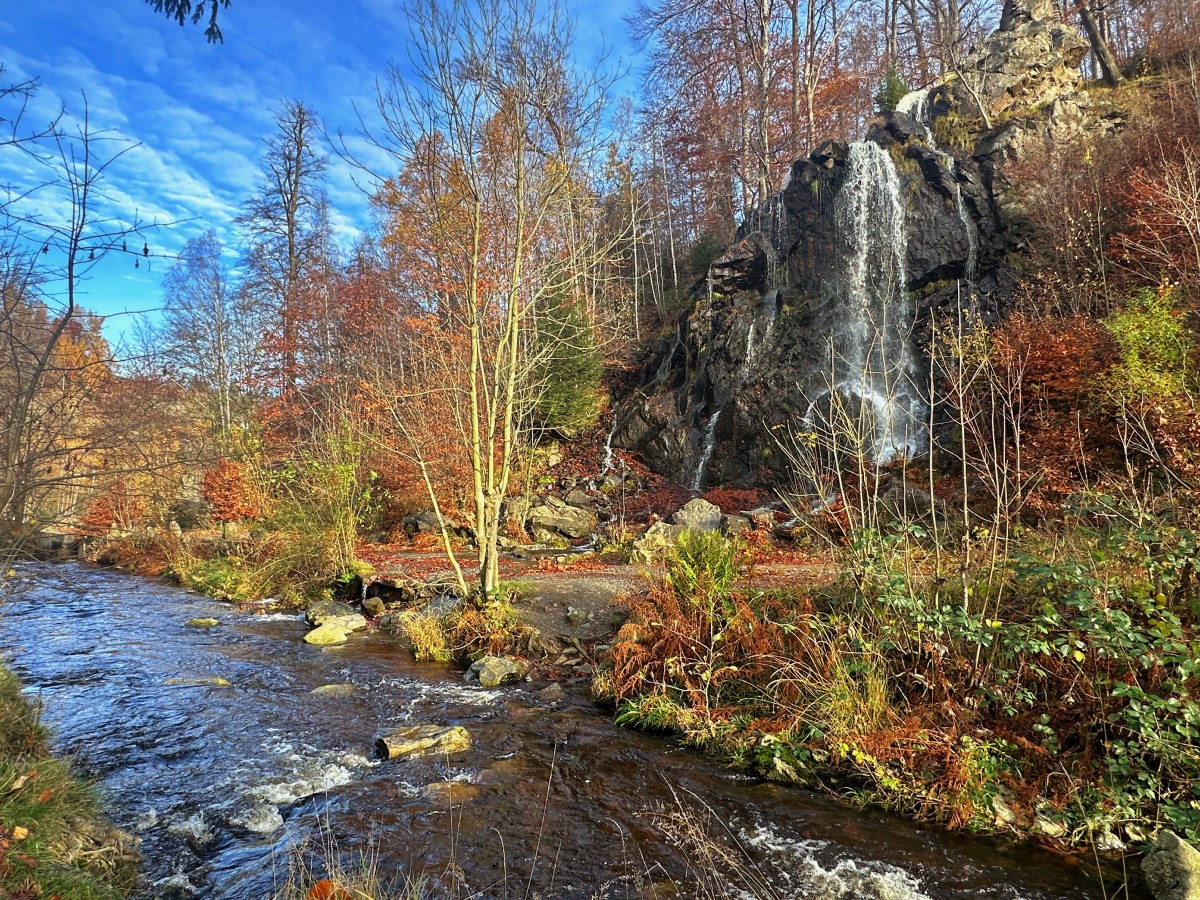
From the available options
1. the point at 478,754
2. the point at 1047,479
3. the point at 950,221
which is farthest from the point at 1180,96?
the point at 478,754

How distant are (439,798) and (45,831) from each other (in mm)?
2179

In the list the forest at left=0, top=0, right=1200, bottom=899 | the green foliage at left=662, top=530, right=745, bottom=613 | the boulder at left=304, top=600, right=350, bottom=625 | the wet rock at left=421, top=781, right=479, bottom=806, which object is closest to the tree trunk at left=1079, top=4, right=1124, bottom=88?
the forest at left=0, top=0, right=1200, bottom=899

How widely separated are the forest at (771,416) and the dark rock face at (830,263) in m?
0.11

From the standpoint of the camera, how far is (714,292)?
20.4 meters

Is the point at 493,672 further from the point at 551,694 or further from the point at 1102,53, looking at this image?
the point at 1102,53

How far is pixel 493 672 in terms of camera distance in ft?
22.9

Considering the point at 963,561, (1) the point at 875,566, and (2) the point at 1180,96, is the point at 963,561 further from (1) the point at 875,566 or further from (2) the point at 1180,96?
(2) the point at 1180,96

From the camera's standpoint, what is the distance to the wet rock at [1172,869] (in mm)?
3182

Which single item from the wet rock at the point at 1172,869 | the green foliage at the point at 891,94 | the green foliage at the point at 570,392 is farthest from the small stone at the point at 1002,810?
the green foliage at the point at 891,94

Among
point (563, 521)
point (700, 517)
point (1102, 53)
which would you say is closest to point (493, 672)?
point (700, 517)

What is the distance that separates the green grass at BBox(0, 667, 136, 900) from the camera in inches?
109

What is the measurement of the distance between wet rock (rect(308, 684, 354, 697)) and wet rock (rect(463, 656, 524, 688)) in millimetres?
1239

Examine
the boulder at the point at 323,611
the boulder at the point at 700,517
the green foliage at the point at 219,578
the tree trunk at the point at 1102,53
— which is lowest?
the boulder at the point at 323,611

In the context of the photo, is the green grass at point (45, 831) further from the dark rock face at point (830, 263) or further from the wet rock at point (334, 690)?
the dark rock face at point (830, 263)
